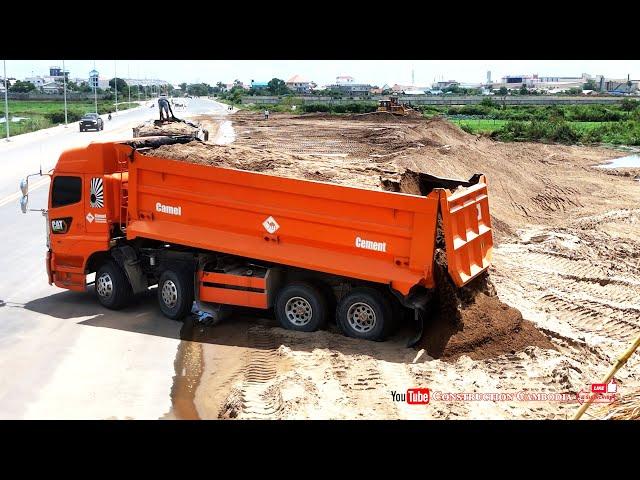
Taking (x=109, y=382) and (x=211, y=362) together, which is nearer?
(x=109, y=382)

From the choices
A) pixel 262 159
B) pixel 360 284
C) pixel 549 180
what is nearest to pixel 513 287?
pixel 360 284

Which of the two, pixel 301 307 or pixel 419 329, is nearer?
pixel 419 329

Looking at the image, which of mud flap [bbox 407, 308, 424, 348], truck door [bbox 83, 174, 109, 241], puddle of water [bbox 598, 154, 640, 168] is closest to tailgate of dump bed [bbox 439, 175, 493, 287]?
mud flap [bbox 407, 308, 424, 348]

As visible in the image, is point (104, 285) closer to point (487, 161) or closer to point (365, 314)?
point (365, 314)

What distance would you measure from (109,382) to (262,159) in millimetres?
7657

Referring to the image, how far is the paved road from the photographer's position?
8.71 metres

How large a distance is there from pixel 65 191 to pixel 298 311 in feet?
15.2

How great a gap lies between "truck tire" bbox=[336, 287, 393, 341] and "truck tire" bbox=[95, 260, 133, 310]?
3804 millimetres

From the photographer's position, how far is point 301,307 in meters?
11.3

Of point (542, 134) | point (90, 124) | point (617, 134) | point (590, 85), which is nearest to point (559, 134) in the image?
point (542, 134)

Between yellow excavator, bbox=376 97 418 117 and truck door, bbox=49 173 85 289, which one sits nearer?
truck door, bbox=49 173 85 289

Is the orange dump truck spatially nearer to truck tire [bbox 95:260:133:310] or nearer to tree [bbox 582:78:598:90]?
truck tire [bbox 95:260:133:310]
